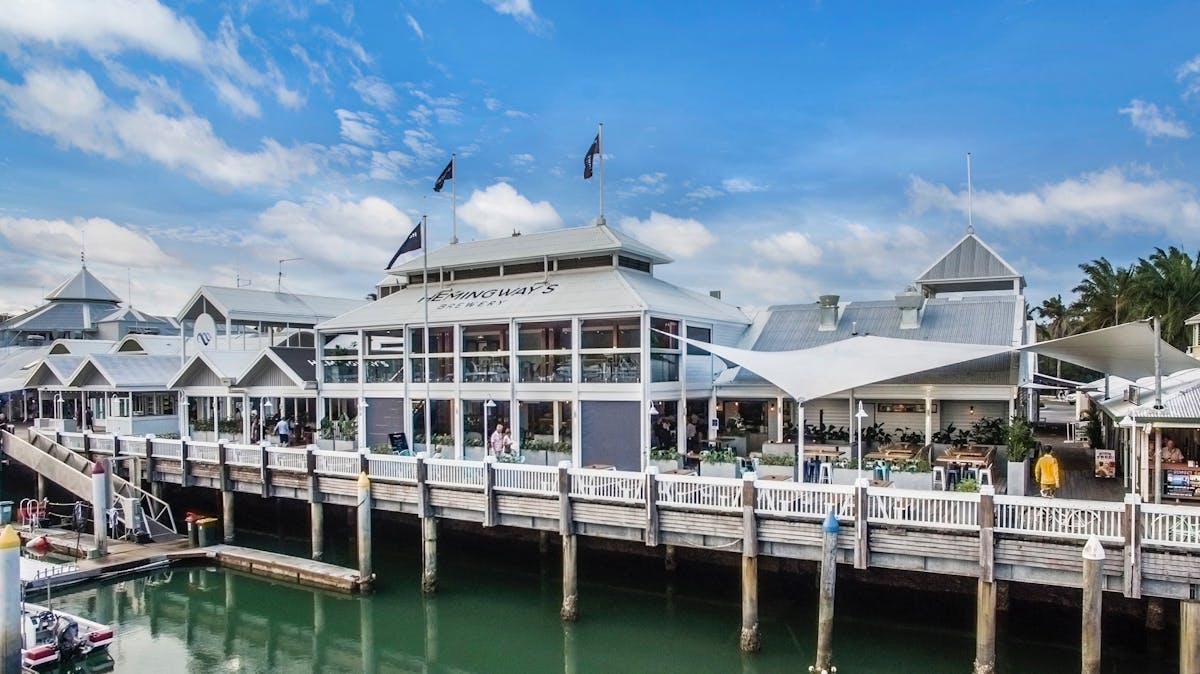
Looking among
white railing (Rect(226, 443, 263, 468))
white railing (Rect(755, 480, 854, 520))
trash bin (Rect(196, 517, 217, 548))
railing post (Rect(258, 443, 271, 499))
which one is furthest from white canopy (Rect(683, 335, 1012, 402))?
trash bin (Rect(196, 517, 217, 548))

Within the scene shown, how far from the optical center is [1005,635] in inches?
655

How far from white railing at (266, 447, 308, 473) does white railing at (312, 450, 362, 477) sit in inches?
19.6

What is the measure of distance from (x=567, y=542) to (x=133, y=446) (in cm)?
1879

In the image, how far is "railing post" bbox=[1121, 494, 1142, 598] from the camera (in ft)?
40.7

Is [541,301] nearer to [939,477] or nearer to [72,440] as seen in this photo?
[939,477]

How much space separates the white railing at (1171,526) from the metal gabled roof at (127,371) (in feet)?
117

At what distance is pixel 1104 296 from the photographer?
1844 inches

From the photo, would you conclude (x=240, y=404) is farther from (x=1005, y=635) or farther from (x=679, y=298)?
(x=1005, y=635)

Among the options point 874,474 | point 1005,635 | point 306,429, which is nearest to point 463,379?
point 306,429

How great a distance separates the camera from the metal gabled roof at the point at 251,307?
32781 mm

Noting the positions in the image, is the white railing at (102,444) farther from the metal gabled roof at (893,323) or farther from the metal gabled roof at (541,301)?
the metal gabled roof at (893,323)

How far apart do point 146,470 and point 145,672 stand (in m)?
12.5

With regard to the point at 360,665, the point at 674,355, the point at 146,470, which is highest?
the point at 674,355

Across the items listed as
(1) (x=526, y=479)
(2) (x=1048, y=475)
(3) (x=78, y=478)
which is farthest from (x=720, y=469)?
(3) (x=78, y=478)
